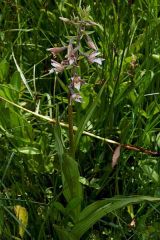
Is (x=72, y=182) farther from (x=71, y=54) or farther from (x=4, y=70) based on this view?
(x=4, y=70)

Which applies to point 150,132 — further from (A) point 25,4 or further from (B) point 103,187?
(A) point 25,4

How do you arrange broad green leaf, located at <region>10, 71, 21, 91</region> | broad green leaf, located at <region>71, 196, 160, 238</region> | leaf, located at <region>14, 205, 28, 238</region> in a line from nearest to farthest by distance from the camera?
broad green leaf, located at <region>71, 196, 160, 238</region> → leaf, located at <region>14, 205, 28, 238</region> → broad green leaf, located at <region>10, 71, 21, 91</region>

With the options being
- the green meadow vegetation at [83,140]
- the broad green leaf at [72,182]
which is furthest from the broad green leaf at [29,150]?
the broad green leaf at [72,182]

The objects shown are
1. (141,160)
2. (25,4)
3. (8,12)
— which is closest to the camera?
(141,160)

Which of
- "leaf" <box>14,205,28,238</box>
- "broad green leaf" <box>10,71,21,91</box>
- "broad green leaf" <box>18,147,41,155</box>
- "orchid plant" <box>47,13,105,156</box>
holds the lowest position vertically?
"leaf" <box>14,205,28,238</box>

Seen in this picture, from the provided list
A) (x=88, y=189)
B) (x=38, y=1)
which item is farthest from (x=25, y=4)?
(x=88, y=189)

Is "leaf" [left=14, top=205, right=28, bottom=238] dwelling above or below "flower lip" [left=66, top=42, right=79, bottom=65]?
below

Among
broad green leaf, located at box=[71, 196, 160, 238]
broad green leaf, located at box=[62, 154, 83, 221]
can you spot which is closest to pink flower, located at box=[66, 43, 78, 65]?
broad green leaf, located at box=[62, 154, 83, 221]

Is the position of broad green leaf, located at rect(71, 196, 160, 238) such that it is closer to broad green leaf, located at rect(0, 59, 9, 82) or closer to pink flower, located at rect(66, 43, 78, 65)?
pink flower, located at rect(66, 43, 78, 65)
